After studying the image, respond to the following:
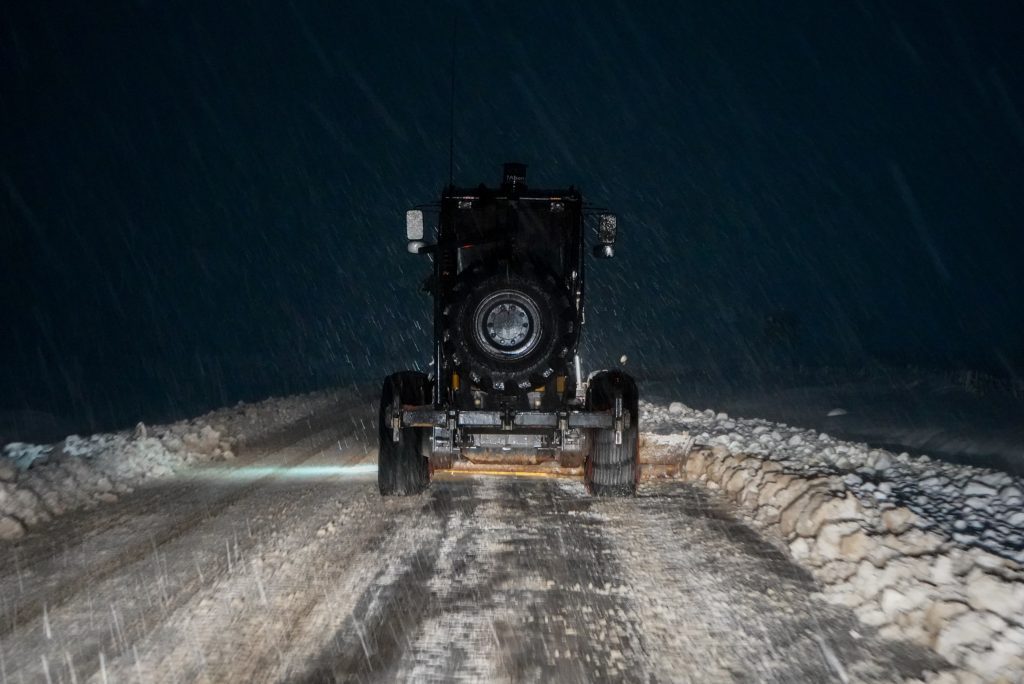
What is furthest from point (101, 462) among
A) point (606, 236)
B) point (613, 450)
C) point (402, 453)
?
point (606, 236)

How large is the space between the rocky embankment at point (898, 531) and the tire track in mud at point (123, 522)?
16.3ft

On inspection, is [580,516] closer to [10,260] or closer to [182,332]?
[182,332]

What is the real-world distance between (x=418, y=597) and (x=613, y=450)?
3.15 m

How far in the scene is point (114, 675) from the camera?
132 inches

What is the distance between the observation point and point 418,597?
4383 millimetres

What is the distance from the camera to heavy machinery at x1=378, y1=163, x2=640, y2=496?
6328 mm

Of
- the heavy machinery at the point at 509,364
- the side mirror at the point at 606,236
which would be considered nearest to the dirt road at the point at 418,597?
the heavy machinery at the point at 509,364

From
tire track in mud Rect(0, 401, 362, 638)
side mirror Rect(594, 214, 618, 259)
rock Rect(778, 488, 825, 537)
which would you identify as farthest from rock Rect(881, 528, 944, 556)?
tire track in mud Rect(0, 401, 362, 638)

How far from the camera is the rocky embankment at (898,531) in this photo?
3613mm

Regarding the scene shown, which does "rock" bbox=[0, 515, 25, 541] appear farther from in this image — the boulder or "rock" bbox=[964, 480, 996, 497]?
"rock" bbox=[964, 480, 996, 497]

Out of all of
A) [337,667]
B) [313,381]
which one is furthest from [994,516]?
[313,381]

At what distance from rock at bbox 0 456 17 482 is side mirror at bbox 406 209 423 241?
15.5 ft

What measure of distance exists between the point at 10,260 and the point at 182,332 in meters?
22.9

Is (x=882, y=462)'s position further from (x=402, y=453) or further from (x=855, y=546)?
(x=402, y=453)
